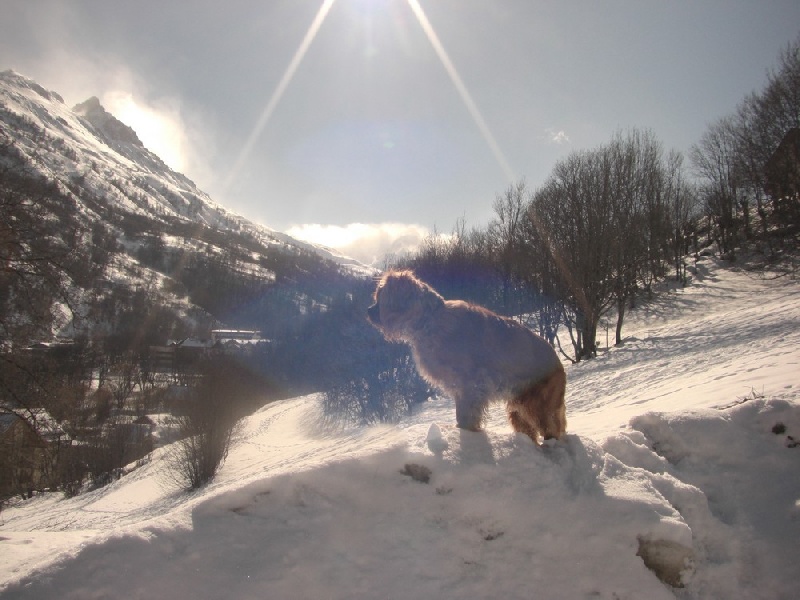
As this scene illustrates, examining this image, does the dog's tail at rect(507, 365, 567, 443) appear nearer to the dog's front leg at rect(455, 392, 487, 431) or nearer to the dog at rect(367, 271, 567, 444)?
the dog at rect(367, 271, 567, 444)

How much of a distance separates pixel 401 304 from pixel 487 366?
111 cm

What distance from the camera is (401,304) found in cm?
438

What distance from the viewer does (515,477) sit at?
2.64 m

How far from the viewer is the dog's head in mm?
4230

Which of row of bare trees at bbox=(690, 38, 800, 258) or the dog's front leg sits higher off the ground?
row of bare trees at bbox=(690, 38, 800, 258)

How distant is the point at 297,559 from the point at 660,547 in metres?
2.00

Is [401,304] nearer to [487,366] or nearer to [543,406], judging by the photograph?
[487,366]

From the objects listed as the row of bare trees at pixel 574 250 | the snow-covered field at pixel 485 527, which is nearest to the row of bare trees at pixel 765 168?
the row of bare trees at pixel 574 250

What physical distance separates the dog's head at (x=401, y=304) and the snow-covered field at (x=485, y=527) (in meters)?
1.35

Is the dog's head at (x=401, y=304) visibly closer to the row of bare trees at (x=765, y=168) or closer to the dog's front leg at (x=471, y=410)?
the dog's front leg at (x=471, y=410)

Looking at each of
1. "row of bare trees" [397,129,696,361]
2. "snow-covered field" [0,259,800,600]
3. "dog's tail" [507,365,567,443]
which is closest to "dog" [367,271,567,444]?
"dog's tail" [507,365,567,443]

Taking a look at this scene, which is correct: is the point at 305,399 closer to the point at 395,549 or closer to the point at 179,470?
the point at 179,470

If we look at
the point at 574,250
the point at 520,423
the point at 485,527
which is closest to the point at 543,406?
the point at 520,423

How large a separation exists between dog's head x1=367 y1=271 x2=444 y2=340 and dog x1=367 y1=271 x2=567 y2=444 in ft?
0.05
